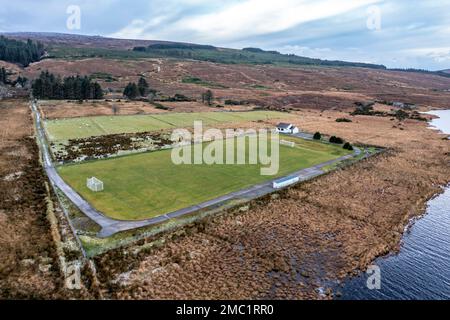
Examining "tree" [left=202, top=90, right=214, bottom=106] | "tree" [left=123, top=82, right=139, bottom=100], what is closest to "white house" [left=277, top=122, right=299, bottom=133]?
"tree" [left=202, top=90, right=214, bottom=106]

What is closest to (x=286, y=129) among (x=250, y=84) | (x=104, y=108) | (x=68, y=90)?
(x=104, y=108)

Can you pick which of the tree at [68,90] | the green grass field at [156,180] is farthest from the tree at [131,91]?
the green grass field at [156,180]

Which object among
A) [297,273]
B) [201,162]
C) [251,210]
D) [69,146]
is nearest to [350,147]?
[201,162]

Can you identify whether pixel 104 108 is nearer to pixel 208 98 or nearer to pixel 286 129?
pixel 208 98

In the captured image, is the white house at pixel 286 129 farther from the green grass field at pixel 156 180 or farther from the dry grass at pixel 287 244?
the dry grass at pixel 287 244

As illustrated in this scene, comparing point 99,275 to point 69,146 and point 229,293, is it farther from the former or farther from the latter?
point 69,146

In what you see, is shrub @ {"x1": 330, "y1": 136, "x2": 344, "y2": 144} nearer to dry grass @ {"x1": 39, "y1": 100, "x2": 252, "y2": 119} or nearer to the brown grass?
the brown grass
